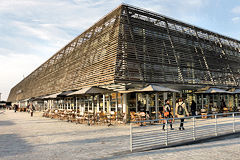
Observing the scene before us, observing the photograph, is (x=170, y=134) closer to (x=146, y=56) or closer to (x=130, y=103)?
(x=130, y=103)

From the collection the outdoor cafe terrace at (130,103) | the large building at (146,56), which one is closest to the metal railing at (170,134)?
the outdoor cafe terrace at (130,103)

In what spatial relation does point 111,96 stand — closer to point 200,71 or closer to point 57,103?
point 200,71

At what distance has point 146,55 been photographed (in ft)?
57.0

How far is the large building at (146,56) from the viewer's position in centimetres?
1598

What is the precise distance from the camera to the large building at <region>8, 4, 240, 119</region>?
1598cm

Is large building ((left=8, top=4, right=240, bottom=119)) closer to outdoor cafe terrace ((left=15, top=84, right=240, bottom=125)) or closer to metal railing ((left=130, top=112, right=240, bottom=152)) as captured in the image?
outdoor cafe terrace ((left=15, top=84, right=240, bottom=125))

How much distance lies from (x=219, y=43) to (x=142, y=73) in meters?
16.8

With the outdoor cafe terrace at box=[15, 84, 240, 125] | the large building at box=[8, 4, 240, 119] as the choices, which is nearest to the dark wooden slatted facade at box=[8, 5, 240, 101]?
the large building at box=[8, 4, 240, 119]

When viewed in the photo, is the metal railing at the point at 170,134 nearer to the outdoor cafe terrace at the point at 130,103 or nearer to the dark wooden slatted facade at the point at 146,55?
the outdoor cafe terrace at the point at 130,103

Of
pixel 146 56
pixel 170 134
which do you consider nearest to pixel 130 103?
pixel 146 56

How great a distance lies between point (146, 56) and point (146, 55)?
0.31 ft

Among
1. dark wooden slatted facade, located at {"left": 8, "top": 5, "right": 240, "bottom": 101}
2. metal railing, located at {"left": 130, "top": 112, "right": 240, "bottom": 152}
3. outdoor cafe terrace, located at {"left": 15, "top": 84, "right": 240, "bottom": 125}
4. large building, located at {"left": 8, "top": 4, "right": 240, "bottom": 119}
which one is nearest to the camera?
metal railing, located at {"left": 130, "top": 112, "right": 240, "bottom": 152}

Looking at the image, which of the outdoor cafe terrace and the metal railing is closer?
the metal railing

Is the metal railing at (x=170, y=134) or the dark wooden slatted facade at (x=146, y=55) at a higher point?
the dark wooden slatted facade at (x=146, y=55)
